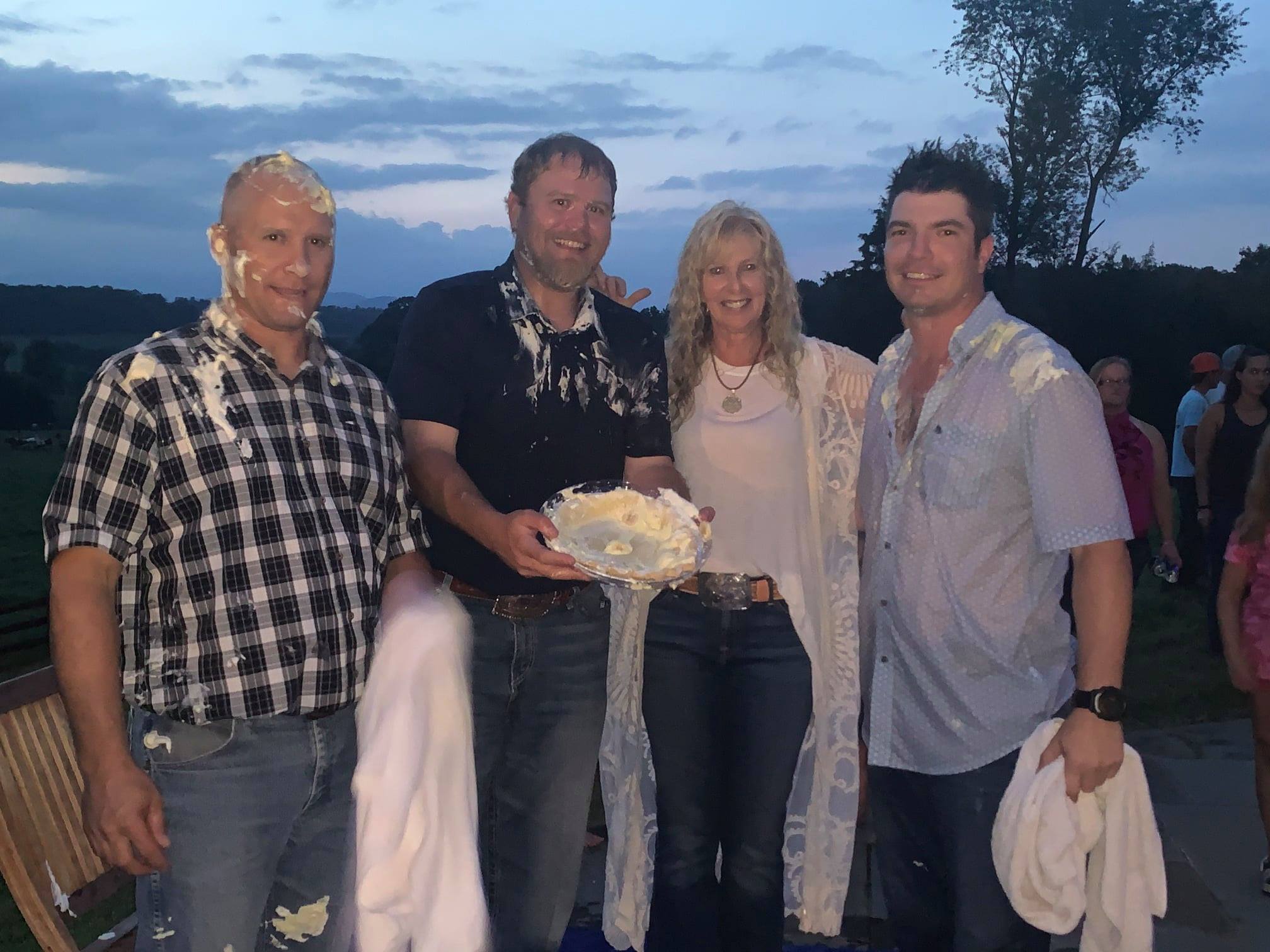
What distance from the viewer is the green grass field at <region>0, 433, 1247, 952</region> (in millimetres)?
4035

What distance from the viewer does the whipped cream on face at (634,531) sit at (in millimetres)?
2188

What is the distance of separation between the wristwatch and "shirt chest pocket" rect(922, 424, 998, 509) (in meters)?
0.48

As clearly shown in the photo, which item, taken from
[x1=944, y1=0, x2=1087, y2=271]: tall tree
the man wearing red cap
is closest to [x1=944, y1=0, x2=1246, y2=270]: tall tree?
[x1=944, y1=0, x2=1087, y2=271]: tall tree

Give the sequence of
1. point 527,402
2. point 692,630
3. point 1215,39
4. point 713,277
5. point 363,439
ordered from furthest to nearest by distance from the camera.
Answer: point 1215,39 → point 713,277 → point 692,630 → point 527,402 → point 363,439

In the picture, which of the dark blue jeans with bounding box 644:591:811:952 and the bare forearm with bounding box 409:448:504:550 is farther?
the dark blue jeans with bounding box 644:591:811:952

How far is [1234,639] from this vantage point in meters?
3.49

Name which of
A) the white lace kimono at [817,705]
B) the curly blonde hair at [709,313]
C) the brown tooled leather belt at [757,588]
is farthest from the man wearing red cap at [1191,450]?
the brown tooled leather belt at [757,588]

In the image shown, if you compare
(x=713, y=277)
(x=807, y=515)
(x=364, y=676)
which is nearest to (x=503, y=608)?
(x=364, y=676)

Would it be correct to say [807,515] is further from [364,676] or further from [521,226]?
[364,676]

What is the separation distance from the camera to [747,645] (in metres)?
2.71

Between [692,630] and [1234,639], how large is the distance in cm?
222

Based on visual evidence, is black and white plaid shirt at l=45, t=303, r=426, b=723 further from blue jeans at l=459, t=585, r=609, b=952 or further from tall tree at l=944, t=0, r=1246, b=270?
tall tree at l=944, t=0, r=1246, b=270

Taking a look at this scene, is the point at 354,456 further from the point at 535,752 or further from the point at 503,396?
the point at 535,752

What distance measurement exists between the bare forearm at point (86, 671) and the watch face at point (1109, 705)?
1951mm
